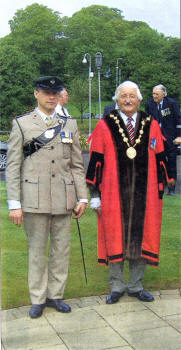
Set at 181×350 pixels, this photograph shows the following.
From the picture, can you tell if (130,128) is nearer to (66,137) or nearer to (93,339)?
(66,137)

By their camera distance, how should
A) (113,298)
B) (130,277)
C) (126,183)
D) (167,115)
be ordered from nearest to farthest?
(126,183) → (113,298) → (130,277) → (167,115)

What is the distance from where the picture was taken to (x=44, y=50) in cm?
490

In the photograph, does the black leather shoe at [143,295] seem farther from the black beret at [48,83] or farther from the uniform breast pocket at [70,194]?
the black beret at [48,83]

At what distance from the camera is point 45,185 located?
4750mm

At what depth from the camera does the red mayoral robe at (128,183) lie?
16.5ft

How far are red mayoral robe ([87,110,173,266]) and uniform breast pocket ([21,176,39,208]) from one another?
20.5 inches

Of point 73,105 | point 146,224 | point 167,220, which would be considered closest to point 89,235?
point 167,220

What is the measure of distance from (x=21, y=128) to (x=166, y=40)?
5.22 ft

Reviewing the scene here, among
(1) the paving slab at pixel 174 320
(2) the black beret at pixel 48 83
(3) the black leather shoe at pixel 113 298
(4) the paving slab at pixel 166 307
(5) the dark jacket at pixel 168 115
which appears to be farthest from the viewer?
(5) the dark jacket at pixel 168 115

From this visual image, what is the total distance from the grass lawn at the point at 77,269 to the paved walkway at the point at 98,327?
0.25 meters

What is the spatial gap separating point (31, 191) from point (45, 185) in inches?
4.7

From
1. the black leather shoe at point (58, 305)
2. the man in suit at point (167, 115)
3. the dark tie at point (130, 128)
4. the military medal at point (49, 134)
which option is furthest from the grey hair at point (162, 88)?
the black leather shoe at point (58, 305)

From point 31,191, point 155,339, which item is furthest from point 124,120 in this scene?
point 155,339

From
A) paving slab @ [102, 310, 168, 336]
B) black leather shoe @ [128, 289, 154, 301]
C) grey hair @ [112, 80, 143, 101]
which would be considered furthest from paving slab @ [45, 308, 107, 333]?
grey hair @ [112, 80, 143, 101]
